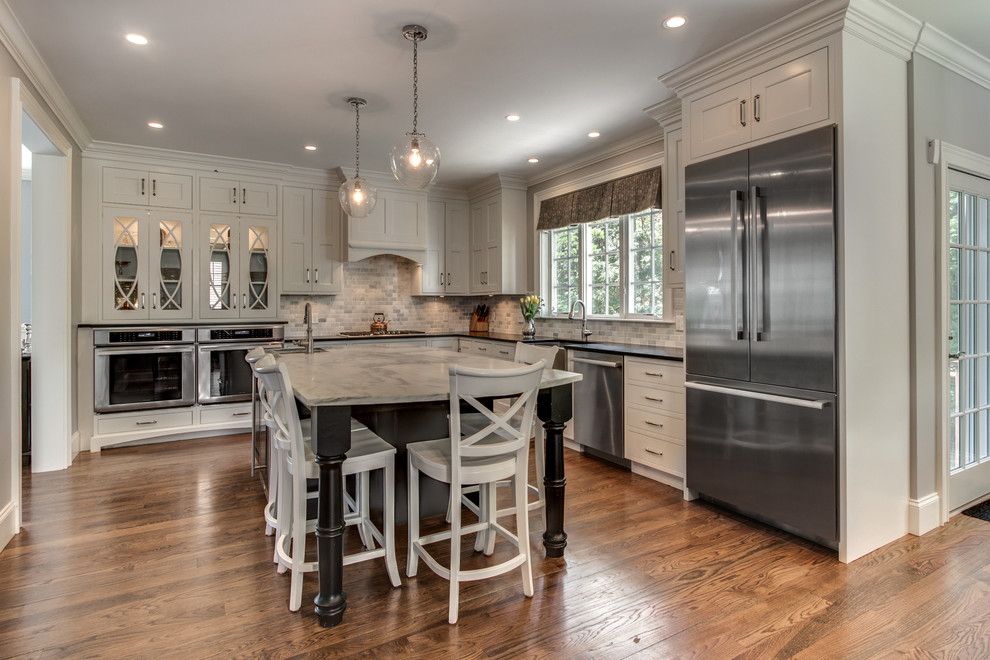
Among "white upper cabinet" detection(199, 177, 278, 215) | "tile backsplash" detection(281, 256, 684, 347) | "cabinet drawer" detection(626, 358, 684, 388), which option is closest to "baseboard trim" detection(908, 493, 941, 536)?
"cabinet drawer" detection(626, 358, 684, 388)

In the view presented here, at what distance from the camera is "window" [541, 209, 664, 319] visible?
4.62 metres

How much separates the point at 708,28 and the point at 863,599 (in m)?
2.69

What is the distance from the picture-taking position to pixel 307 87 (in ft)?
11.7

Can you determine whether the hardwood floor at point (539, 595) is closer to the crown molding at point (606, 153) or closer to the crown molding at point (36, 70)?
the crown molding at point (36, 70)

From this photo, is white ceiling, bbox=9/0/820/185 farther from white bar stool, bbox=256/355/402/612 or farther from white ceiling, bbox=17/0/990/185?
white bar stool, bbox=256/355/402/612

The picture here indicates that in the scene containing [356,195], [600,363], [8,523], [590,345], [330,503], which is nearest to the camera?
[330,503]

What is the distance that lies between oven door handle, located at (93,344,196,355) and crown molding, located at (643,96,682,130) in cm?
419

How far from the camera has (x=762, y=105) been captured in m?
2.85

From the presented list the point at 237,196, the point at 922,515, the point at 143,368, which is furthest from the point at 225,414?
the point at 922,515

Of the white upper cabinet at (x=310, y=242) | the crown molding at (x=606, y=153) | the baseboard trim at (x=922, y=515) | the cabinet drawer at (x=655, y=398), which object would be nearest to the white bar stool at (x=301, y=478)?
the cabinet drawer at (x=655, y=398)

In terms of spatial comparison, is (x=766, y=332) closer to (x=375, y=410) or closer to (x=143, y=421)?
(x=375, y=410)

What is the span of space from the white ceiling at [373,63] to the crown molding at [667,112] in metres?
0.05

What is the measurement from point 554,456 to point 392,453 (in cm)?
74

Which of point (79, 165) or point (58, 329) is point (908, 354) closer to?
point (58, 329)
